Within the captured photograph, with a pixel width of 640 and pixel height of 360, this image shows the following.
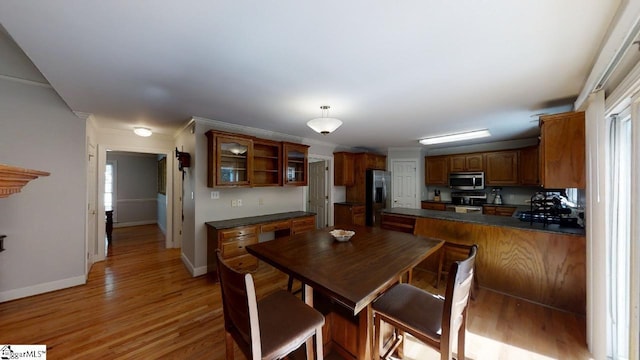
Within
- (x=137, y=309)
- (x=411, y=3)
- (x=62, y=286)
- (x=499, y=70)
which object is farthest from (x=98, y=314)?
(x=499, y=70)

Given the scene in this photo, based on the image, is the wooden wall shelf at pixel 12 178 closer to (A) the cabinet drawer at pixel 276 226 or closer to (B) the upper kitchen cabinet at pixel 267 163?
(A) the cabinet drawer at pixel 276 226

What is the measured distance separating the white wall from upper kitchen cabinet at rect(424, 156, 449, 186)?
653 cm

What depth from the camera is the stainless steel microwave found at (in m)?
4.96

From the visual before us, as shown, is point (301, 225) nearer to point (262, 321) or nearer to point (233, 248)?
point (233, 248)

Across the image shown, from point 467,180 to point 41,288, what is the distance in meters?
7.22

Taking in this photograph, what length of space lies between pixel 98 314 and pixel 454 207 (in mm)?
6093

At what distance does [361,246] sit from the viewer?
1.92 metres

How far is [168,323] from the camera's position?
2.16 meters

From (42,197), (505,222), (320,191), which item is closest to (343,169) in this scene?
(320,191)

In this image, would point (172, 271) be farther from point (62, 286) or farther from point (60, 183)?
point (60, 183)

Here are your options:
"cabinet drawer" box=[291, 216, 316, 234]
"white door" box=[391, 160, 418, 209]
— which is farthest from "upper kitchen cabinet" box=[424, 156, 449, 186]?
"cabinet drawer" box=[291, 216, 316, 234]

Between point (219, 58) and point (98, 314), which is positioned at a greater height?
point (219, 58)

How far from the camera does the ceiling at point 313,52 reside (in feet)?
3.89

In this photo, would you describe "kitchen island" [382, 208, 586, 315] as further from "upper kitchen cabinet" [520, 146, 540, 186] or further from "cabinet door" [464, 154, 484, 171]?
"cabinet door" [464, 154, 484, 171]
